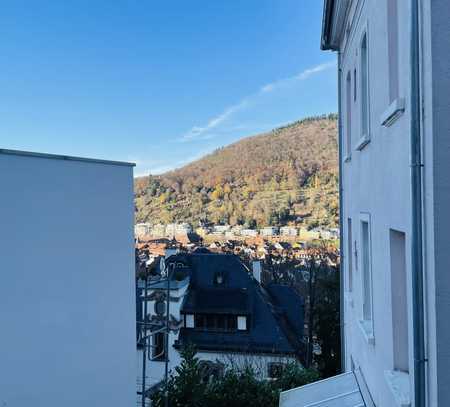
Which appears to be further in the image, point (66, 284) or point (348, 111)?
point (348, 111)

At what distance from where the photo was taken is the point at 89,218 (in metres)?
5.23

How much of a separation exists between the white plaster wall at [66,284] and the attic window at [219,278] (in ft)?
39.1

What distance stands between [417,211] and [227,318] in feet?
49.4

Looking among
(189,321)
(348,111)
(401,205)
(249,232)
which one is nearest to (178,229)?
(249,232)

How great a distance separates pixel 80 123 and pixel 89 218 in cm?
1764

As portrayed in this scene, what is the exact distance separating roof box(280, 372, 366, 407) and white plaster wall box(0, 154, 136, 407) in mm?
2413

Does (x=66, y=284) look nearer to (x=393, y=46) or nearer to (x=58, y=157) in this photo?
(x=58, y=157)

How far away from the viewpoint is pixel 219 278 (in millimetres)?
18312

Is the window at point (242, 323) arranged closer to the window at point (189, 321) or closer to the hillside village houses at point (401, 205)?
the window at point (189, 321)

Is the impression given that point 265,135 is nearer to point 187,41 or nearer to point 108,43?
point 187,41

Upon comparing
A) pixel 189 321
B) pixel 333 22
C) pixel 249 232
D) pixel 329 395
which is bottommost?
pixel 189 321

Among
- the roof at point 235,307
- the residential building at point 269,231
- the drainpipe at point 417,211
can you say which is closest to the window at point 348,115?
the drainpipe at point 417,211

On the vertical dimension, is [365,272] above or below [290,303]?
above

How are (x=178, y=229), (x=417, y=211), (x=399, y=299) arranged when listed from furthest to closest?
(x=178, y=229) < (x=399, y=299) < (x=417, y=211)
